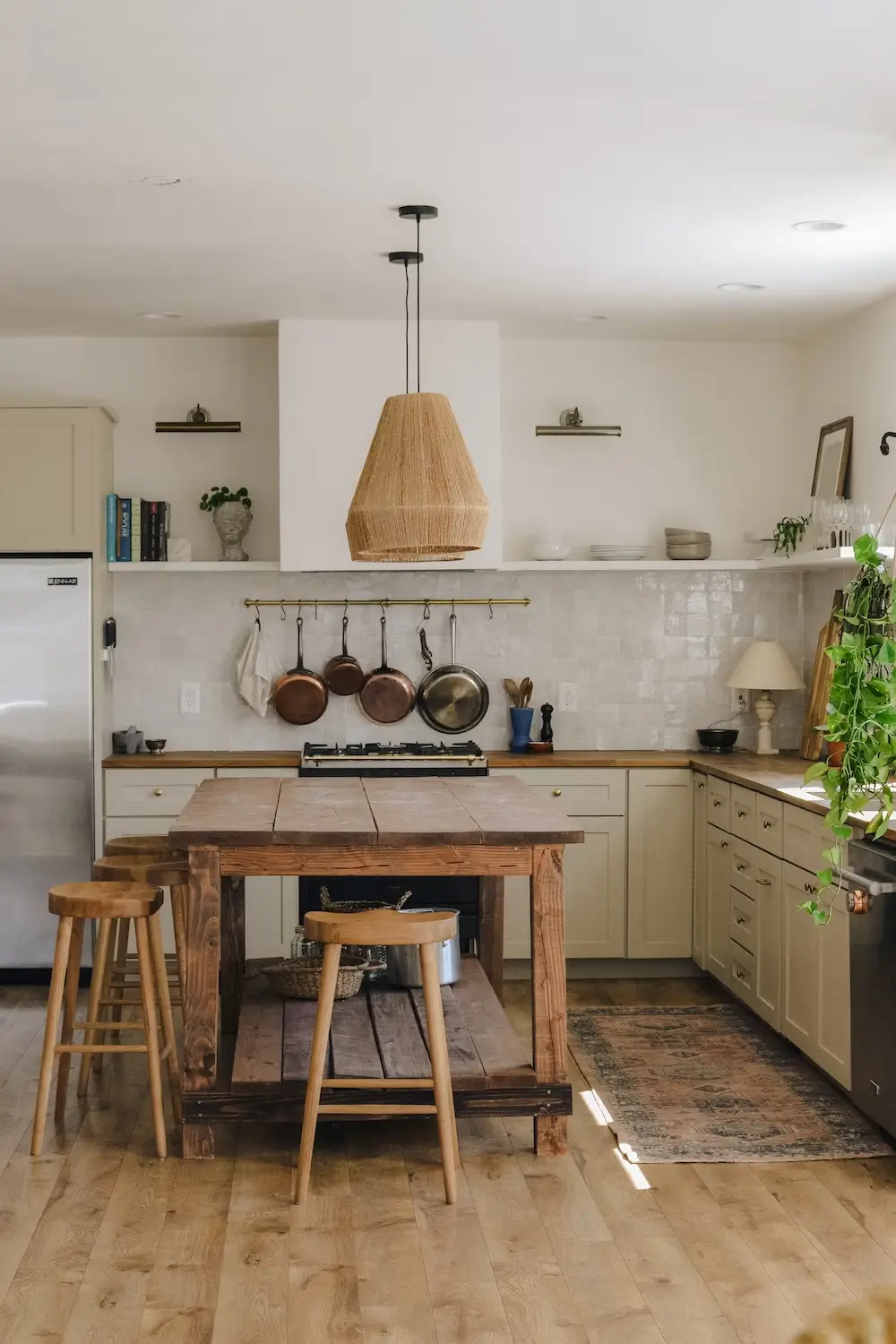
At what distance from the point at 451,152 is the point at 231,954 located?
104 inches

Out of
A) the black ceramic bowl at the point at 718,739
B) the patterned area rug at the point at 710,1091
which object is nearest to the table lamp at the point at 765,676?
the black ceramic bowl at the point at 718,739

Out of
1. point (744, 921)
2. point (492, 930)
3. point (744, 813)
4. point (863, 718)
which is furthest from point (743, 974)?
point (863, 718)

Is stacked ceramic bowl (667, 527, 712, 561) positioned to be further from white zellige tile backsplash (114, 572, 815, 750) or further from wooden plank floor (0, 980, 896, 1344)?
wooden plank floor (0, 980, 896, 1344)

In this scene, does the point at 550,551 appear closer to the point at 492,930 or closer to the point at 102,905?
the point at 492,930

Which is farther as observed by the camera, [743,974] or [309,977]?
[743,974]

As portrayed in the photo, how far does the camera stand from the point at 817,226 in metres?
4.38

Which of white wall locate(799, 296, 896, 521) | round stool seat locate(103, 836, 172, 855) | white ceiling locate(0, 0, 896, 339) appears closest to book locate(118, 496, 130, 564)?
white ceiling locate(0, 0, 896, 339)

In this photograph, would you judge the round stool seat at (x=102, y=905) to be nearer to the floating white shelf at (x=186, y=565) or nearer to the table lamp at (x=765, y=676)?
the floating white shelf at (x=186, y=565)

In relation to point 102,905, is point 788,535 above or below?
above

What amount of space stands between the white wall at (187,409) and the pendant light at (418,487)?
240 centimetres

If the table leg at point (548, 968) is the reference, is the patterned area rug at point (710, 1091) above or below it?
below

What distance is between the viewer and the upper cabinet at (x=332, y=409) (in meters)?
5.84

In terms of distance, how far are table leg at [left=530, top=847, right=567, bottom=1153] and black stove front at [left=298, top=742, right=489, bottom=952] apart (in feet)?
5.51

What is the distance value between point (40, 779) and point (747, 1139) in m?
3.25
